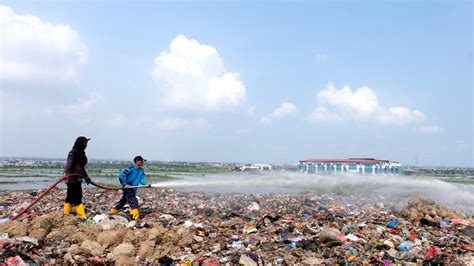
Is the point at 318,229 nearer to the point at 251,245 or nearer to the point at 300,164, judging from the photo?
the point at 251,245

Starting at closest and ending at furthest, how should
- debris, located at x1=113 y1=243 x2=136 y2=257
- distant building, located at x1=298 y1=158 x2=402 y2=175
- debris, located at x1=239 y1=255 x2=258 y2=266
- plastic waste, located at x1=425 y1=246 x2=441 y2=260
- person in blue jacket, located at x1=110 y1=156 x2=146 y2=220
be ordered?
debris, located at x1=239 y1=255 x2=258 y2=266 < debris, located at x1=113 y1=243 x2=136 y2=257 < plastic waste, located at x1=425 y1=246 x2=441 y2=260 < person in blue jacket, located at x1=110 y1=156 x2=146 y2=220 < distant building, located at x1=298 y1=158 x2=402 y2=175

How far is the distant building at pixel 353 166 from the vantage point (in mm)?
46344

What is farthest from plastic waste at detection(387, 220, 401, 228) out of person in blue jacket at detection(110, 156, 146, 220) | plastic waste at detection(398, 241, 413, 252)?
person in blue jacket at detection(110, 156, 146, 220)

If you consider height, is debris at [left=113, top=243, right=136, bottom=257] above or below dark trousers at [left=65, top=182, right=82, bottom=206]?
below

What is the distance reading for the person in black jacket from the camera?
7504 millimetres

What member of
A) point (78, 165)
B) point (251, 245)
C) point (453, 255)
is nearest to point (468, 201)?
point (453, 255)

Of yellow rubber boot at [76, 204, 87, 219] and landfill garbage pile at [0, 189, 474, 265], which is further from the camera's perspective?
yellow rubber boot at [76, 204, 87, 219]

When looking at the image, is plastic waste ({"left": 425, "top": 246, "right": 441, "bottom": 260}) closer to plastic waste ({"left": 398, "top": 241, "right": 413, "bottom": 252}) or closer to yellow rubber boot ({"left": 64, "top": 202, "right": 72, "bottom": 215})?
plastic waste ({"left": 398, "top": 241, "right": 413, "bottom": 252})

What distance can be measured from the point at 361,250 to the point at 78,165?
225 inches

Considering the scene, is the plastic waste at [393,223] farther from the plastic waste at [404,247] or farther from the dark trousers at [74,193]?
the dark trousers at [74,193]

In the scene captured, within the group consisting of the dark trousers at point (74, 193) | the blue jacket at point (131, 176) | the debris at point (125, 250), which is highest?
the blue jacket at point (131, 176)

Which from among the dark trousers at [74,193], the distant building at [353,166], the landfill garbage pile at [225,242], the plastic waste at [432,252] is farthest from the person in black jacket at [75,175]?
the distant building at [353,166]

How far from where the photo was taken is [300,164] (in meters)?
55.8

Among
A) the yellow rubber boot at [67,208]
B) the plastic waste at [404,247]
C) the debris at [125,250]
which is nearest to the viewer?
the debris at [125,250]
